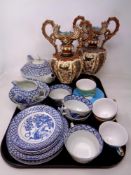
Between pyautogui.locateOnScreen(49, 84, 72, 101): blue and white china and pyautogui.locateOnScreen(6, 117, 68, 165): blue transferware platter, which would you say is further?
pyautogui.locateOnScreen(49, 84, 72, 101): blue and white china

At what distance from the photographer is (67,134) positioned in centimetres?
54

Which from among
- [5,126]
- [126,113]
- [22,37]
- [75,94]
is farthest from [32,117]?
[22,37]

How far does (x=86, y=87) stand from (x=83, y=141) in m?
0.25

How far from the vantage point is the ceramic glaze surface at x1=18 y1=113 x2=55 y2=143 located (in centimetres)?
54

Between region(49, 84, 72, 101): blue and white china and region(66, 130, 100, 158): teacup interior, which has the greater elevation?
region(49, 84, 72, 101): blue and white china

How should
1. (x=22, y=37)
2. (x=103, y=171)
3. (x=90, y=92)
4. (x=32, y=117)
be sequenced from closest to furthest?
1. (x=103, y=171)
2. (x=32, y=117)
3. (x=90, y=92)
4. (x=22, y=37)

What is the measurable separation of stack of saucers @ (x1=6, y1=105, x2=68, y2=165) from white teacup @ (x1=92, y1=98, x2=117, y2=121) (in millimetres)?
138

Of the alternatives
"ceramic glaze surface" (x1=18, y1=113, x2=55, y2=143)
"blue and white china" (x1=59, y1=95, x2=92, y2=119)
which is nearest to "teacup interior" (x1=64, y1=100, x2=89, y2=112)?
"blue and white china" (x1=59, y1=95, x2=92, y2=119)

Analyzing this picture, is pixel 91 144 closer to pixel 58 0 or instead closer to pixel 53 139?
pixel 53 139

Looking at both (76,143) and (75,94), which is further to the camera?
(75,94)

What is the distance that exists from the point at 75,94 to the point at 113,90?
0.17 m

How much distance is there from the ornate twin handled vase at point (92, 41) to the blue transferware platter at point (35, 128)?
0.29 metres

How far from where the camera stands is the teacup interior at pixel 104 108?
0.66 m

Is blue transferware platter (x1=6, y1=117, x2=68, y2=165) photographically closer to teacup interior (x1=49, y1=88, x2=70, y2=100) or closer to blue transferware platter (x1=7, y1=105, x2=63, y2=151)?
blue transferware platter (x1=7, y1=105, x2=63, y2=151)
